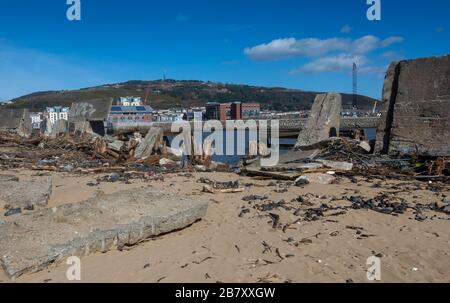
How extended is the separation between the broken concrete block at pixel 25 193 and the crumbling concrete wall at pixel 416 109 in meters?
7.31

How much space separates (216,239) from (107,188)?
3719 mm

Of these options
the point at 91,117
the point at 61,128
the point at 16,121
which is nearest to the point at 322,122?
the point at 91,117

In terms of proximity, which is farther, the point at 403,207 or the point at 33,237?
the point at 403,207

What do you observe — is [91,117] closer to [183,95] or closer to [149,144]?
[149,144]

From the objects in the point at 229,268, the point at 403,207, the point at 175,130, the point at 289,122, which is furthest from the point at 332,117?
the point at 175,130

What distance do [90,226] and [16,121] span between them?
22.8m

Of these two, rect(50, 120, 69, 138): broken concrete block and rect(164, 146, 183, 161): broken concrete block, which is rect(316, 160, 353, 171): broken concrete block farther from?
rect(50, 120, 69, 138): broken concrete block

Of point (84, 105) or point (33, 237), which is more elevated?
point (84, 105)

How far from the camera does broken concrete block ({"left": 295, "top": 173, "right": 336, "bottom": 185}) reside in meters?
7.96

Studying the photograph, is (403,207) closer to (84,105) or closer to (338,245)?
(338,245)

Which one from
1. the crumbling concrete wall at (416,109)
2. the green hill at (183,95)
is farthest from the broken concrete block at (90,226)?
the green hill at (183,95)

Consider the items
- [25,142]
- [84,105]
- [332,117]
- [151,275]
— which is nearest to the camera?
[151,275]

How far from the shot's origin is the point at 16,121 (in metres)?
24.8

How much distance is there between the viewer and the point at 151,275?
13.2 ft
